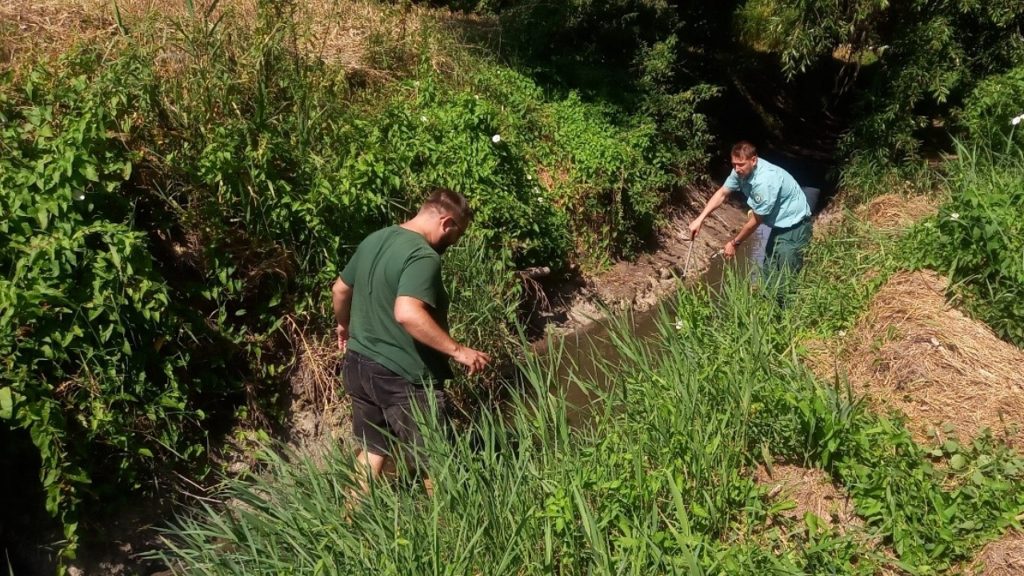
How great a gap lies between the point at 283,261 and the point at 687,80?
23.8 feet

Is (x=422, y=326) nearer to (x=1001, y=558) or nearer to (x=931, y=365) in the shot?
(x=1001, y=558)

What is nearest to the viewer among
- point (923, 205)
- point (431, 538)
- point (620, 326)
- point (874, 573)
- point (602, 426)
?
point (431, 538)

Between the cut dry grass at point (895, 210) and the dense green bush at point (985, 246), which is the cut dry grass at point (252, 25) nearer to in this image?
the cut dry grass at point (895, 210)

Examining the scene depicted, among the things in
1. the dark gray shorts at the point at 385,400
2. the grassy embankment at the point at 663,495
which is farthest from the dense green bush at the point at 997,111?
the dark gray shorts at the point at 385,400

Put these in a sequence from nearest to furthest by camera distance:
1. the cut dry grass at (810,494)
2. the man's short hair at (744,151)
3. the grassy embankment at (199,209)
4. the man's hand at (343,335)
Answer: the cut dry grass at (810,494) < the grassy embankment at (199,209) < the man's hand at (343,335) < the man's short hair at (744,151)

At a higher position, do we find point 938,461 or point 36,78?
point 36,78

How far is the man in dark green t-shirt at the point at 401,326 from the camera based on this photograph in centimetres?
398

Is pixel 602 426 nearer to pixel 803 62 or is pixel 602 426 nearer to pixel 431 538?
pixel 431 538

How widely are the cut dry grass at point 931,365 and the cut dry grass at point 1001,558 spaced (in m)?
0.78

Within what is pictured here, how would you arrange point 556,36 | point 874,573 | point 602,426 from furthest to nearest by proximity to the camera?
1. point 556,36
2. point 602,426
3. point 874,573

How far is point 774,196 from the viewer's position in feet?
20.9

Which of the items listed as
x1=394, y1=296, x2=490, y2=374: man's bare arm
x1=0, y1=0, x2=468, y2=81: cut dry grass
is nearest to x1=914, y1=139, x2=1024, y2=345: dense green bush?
x1=394, y1=296, x2=490, y2=374: man's bare arm

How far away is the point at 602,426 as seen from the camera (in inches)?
162

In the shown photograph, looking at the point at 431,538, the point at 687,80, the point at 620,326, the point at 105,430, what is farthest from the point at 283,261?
the point at 687,80
